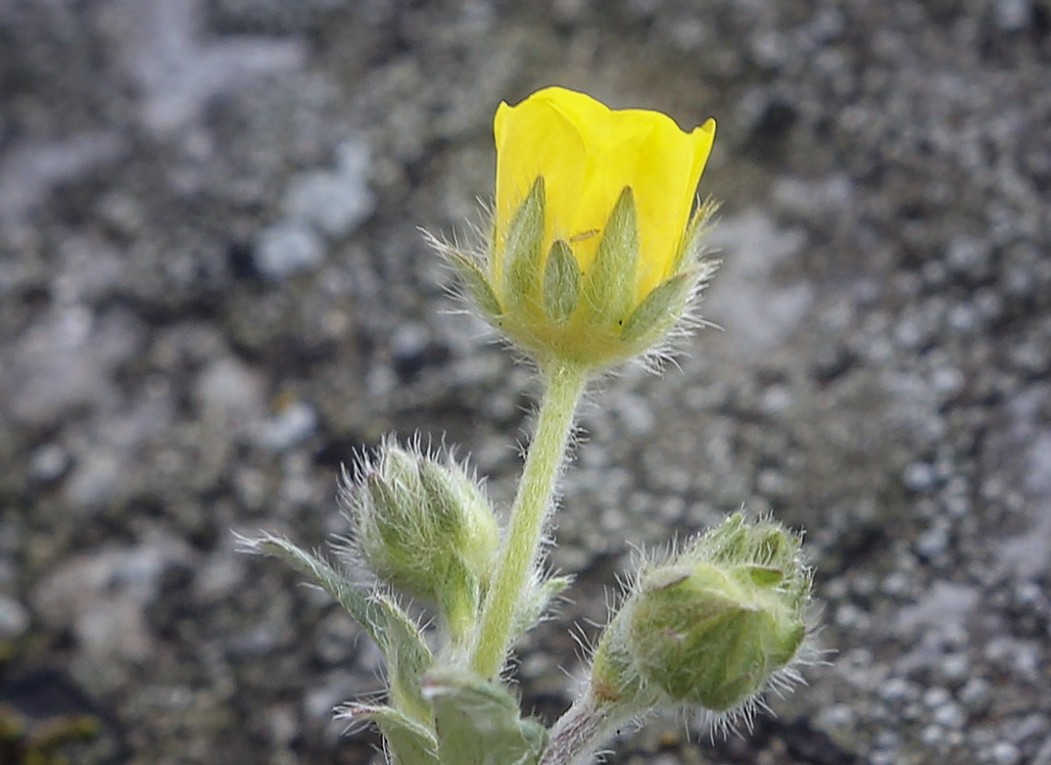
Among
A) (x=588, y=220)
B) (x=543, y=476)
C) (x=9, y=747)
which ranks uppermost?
(x=588, y=220)

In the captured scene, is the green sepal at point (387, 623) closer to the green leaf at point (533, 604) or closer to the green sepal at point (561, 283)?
the green leaf at point (533, 604)

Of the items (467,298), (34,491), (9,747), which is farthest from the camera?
(34,491)

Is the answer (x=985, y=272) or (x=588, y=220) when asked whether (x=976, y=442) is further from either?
(x=588, y=220)

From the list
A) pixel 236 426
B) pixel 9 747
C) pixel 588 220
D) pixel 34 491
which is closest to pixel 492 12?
pixel 236 426

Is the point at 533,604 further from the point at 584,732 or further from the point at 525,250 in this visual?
the point at 525,250

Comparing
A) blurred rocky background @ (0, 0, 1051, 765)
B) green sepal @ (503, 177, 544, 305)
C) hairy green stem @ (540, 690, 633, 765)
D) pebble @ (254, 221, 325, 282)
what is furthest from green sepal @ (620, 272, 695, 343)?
pebble @ (254, 221, 325, 282)

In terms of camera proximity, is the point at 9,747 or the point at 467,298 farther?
the point at 9,747

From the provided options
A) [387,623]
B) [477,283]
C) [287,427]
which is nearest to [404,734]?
[387,623]
